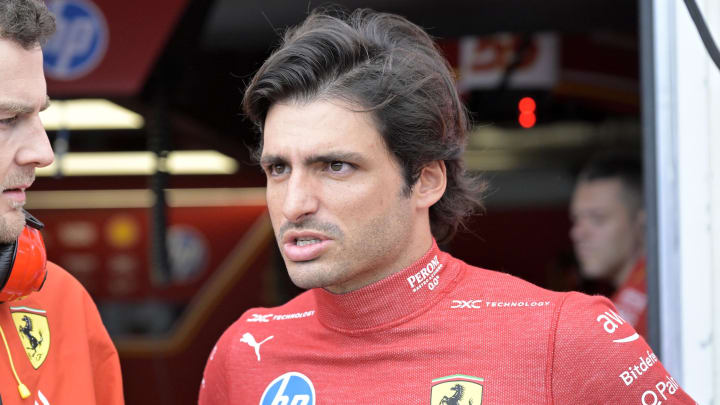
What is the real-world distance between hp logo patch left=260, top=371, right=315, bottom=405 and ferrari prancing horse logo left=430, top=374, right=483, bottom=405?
8.9 inches

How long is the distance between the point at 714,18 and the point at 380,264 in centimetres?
88

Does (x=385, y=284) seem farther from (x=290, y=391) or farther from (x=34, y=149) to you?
(x=34, y=149)

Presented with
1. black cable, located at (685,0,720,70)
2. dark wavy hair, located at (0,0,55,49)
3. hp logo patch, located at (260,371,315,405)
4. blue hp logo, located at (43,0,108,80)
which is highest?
blue hp logo, located at (43,0,108,80)

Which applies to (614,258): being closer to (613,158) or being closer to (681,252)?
(613,158)

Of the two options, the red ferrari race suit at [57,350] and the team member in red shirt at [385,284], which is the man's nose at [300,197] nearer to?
Result: the team member in red shirt at [385,284]

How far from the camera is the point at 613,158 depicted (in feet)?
11.2

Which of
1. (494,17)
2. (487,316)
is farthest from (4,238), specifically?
(494,17)

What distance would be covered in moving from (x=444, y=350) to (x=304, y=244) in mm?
304

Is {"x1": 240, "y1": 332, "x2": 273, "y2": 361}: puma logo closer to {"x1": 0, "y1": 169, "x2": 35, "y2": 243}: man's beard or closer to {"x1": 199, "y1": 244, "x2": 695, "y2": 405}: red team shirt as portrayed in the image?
{"x1": 199, "y1": 244, "x2": 695, "y2": 405}: red team shirt

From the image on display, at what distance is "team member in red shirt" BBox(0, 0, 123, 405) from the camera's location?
1.48 metres

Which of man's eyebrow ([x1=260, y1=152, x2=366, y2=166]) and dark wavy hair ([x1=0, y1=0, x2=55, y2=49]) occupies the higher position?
dark wavy hair ([x1=0, y1=0, x2=55, y2=49])

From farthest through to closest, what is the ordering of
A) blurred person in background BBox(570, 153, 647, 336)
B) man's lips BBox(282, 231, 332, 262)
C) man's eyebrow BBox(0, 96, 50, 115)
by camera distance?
blurred person in background BBox(570, 153, 647, 336) → man's lips BBox(282, 231, 332, 262) → man's eyebrow BBox(0, 96, 50, 115)

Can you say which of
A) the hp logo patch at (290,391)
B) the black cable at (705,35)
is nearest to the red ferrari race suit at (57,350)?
the hp logo patch at (290,391)

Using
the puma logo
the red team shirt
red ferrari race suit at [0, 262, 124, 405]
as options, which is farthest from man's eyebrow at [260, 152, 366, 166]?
red ferrari race suit at [0, 262, 124, 405]
